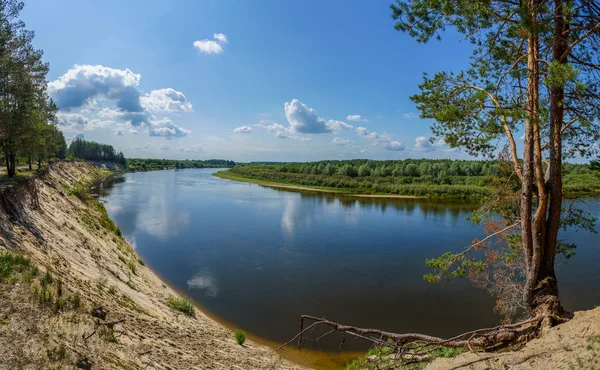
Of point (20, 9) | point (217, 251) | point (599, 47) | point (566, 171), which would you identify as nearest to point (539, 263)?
point (566, 171)

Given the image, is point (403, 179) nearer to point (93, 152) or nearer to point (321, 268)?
point (321, 268)

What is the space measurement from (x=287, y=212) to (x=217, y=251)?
16.4m

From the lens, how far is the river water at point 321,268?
1230cm

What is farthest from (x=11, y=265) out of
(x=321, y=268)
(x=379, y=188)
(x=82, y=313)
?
(x=379, y=188)

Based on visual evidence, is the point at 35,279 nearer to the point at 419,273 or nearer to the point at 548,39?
the point at 548,39

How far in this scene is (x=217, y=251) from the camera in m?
20.1

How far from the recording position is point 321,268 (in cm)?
1752

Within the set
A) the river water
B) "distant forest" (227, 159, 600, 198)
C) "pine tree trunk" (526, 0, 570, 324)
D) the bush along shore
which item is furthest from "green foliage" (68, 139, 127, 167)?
"pine tree trunk" (526, 0, 570, 324)

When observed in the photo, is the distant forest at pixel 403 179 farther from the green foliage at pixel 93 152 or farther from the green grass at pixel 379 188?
the green foliage at pixel 93 152

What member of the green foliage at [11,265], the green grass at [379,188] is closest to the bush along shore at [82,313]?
the green foliage at [11,265]

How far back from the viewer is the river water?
40.4ft

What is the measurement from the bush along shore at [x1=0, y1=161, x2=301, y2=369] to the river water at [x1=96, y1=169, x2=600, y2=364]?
112 inches

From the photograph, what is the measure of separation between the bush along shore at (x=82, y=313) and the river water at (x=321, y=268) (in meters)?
2.85

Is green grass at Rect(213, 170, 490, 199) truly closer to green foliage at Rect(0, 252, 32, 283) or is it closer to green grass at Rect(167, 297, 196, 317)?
green grass at Rect(167, 297, 196, 317)
